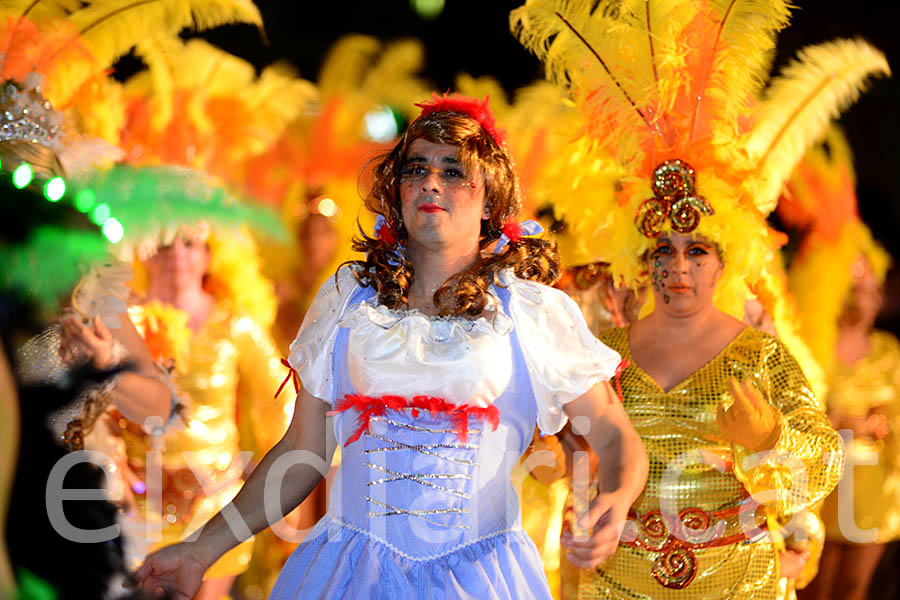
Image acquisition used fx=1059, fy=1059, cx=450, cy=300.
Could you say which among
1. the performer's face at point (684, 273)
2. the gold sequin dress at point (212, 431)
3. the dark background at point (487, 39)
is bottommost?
the gold sequin dress at point (212, 431)

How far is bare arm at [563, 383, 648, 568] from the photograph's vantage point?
2.12 m

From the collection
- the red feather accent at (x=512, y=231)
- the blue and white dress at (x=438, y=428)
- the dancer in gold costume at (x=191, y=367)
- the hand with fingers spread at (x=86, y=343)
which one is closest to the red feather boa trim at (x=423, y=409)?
the blue and white dress at (x=438, y=428)

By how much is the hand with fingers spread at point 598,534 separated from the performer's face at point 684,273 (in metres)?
1.36

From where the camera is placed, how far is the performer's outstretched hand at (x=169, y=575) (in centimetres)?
235

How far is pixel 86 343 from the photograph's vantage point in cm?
303

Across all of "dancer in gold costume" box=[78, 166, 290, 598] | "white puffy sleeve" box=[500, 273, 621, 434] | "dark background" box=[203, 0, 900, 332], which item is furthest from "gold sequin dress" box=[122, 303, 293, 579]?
"dark background" box=[203, 0, 900, 332]

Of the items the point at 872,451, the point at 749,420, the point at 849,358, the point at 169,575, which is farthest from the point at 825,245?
the point at 169,575

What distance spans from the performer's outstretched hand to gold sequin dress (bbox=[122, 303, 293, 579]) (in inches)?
82.4

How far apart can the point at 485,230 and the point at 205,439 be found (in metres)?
2.52

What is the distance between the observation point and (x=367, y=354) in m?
2.45

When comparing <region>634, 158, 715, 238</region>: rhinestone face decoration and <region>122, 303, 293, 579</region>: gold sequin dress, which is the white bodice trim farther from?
<region>122, 303, 293, 579</region>: gold sequin dress

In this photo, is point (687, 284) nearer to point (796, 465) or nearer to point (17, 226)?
point (796, 465)

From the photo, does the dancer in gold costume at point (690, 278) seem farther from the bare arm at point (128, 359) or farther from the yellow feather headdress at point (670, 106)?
the bare arm at point (128, 359)

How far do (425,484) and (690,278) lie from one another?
4.77 ft
